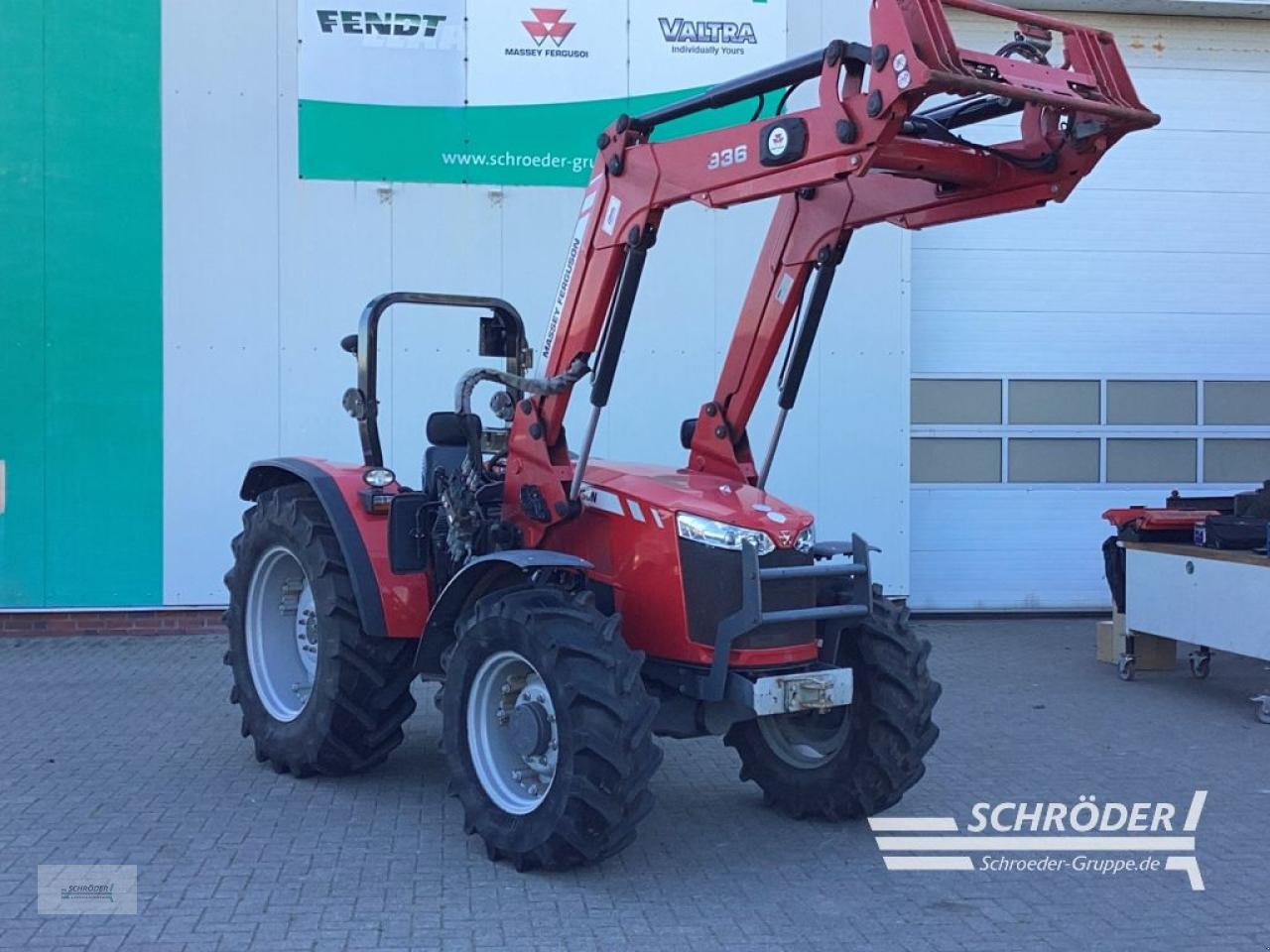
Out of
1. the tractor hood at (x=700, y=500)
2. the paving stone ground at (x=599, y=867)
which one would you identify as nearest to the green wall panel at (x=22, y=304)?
the paving stone ground at (x=599, y=867)

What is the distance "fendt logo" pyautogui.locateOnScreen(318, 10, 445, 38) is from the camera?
10.5m

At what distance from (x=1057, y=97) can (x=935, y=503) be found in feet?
24.3

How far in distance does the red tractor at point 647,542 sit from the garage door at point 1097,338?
5.89 meters

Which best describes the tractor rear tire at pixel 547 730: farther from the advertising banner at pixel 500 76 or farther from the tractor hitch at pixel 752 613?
the advertising banner at pixel 500 76

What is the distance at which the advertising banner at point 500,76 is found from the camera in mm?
10500

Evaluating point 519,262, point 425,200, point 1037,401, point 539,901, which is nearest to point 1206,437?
point 1037,401

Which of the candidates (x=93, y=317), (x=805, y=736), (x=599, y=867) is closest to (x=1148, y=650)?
(x=805, y=736)

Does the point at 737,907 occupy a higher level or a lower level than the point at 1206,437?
lower

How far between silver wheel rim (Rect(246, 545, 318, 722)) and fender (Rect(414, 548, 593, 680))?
103cm

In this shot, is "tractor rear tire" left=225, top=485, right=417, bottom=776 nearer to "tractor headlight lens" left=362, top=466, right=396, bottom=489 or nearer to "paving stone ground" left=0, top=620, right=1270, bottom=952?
"paving stone ground" left=0, top=620, right=1270, bottom=952

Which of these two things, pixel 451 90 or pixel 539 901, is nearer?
pixel 539 901

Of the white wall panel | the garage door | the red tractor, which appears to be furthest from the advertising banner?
the red tractor

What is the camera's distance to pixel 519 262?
10.8m

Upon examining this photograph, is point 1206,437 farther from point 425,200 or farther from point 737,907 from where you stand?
point 737,907
